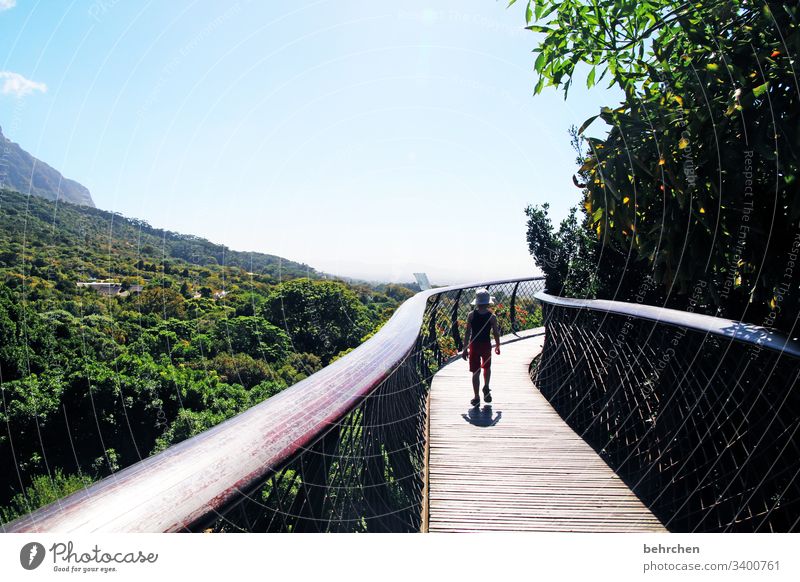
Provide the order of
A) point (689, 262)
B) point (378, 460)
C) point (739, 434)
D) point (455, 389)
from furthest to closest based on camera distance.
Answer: point (455, 389) → point (689, 262) → point (739, 434) → point (378, 460)

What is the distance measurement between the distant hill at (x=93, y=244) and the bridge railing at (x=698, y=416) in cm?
798

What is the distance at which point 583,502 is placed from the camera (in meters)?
2.54

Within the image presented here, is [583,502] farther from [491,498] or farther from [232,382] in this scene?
[232,382]

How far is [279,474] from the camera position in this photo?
0.79 meters

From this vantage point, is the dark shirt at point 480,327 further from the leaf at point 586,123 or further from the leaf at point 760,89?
the leaf at point 760,89

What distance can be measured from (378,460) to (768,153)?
6.11 feet

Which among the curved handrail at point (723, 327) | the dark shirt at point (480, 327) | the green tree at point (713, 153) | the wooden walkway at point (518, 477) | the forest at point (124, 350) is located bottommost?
the forest at point (124, 350)

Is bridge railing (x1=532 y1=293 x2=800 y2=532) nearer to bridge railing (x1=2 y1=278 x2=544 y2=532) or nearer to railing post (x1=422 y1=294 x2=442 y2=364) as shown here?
bridge railing (x1=2 y1=278 x2=544 y2=532)

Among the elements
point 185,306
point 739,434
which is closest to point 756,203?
point 739,434

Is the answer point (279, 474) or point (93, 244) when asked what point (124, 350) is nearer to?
point (93, 244)
